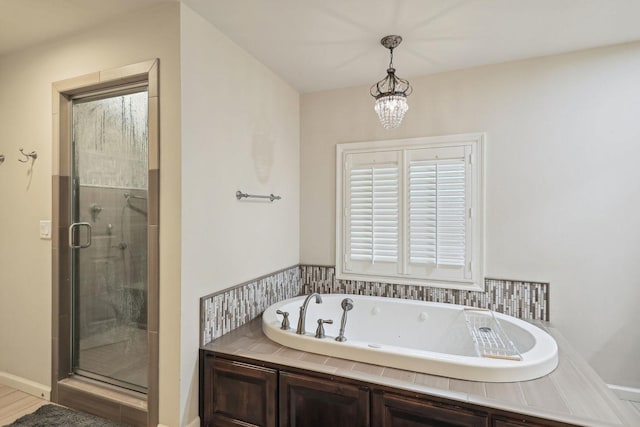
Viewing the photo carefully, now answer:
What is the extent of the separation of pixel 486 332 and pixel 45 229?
322 cm

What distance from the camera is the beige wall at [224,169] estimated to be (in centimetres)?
193

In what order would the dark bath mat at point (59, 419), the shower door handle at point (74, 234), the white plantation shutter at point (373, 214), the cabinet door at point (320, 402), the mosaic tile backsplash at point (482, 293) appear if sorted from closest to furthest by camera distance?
1. the cabinet door at point (320, 402)
2. the dark bath mat at point (59, 419)
3. the shower door handle at point (74, 234)
4. the mosaic tile backsplash at point (482, 293)
5. the white plantation shutter at point (373, 214)

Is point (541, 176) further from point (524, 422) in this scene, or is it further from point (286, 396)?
point (286, 396)

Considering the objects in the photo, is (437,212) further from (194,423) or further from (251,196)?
(194,423)

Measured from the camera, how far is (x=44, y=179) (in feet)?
7.64

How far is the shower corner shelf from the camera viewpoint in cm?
216

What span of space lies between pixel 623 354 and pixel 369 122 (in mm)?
2592

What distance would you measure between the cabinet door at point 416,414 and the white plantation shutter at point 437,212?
1420 mm

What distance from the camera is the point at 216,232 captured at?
217 cm

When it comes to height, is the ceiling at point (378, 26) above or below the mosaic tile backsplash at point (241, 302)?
above

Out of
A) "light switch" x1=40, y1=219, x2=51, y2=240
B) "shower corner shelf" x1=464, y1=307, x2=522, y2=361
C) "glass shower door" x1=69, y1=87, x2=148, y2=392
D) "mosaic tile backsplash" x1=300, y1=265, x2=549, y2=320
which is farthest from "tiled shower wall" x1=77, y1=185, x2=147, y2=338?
"shower corner shelf" x1=464, y1=307, x2=522, y2=361

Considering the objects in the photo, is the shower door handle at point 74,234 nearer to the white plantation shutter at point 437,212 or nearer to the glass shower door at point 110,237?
the glass shower door at point 110,237

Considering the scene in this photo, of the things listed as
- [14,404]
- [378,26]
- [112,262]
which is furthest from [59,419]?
[378,26]

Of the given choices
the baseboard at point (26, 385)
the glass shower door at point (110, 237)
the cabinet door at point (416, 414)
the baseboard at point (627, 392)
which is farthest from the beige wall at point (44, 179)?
the baseboard at point (627, 392)
